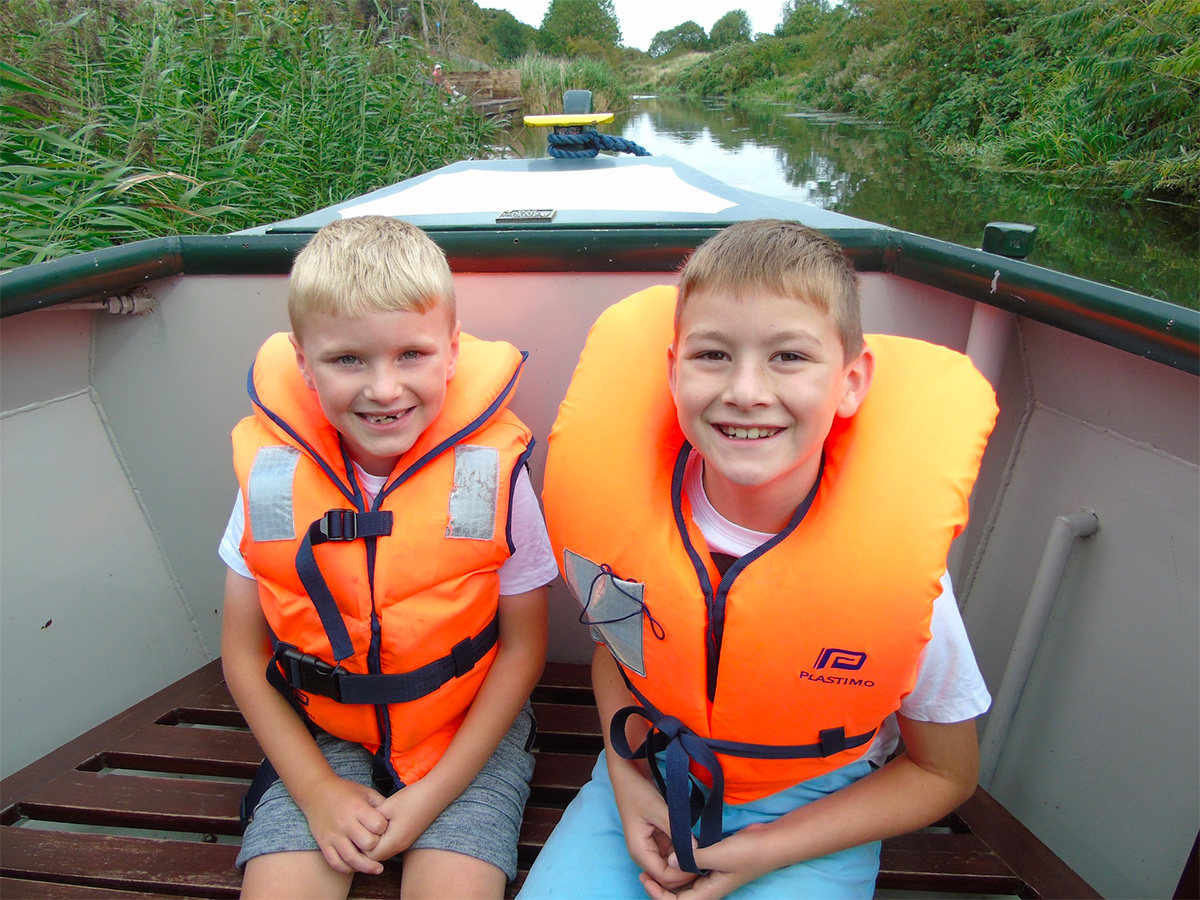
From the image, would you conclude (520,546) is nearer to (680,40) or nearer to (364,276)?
(364,276)

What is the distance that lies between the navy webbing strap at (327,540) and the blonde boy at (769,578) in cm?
29

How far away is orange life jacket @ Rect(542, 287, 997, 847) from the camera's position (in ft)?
3.34

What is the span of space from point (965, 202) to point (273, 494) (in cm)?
1133

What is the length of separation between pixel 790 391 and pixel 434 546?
630 millimetres

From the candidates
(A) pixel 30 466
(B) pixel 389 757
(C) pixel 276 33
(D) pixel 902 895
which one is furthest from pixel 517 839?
(C) pixel 276 33

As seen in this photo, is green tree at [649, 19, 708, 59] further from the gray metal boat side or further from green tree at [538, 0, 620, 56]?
the gray metal boat side

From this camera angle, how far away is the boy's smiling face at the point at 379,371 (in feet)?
3.99

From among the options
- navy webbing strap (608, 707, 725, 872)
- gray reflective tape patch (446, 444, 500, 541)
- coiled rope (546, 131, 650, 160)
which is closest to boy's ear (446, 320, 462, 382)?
gray reflective tape patch (446, 444, 500, 541)

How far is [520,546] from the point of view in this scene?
1.41 metres

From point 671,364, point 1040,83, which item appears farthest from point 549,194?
point 1040,83

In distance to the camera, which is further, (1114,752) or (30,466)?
(30,466)

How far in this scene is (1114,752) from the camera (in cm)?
130

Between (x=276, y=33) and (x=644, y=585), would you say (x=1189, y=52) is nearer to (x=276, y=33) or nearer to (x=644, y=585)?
(x=276, y=33)

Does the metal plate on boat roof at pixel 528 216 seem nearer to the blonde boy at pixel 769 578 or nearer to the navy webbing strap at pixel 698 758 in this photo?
the blonde boy at pixel 769 578
